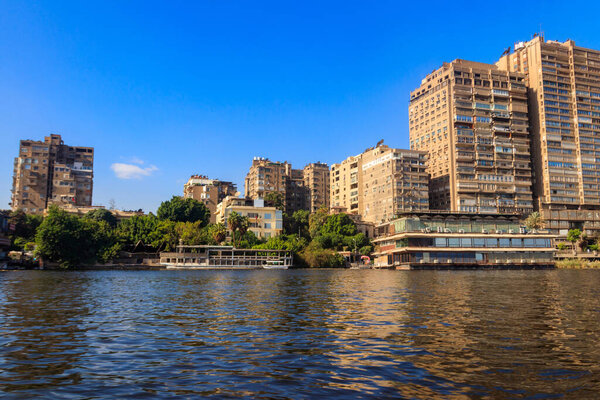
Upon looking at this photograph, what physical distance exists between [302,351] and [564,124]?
18710cm

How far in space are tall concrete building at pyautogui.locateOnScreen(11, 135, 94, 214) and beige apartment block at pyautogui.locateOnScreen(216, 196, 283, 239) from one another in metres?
75.2

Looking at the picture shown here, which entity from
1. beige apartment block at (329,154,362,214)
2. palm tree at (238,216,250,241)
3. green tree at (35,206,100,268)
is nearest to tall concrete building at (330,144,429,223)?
beige apartment block at (329,154,362,214)

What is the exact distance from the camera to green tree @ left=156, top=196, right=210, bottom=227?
147 metres

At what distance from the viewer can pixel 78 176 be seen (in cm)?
19500

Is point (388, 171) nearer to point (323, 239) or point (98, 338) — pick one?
point (323, 239)

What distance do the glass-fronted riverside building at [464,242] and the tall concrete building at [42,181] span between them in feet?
435

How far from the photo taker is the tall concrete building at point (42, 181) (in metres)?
184

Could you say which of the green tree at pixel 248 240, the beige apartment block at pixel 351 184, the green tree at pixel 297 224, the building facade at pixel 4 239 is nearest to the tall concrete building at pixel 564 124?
the beige apartment block at pixel 351 184

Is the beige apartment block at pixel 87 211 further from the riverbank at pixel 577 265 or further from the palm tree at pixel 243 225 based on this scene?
the riverbank at pixel 577 265

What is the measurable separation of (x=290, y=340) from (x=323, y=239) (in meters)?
122

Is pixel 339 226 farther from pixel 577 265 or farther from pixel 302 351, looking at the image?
pixel 302 351

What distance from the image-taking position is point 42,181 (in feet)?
614

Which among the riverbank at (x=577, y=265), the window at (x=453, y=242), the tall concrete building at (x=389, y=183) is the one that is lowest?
the riverbank at (x=577, y=265)

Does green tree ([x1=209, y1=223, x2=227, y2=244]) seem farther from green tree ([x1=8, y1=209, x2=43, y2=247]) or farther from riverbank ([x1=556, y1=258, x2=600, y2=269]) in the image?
riverbank ([x1=556, y1=258, x2=600, y2=269])
